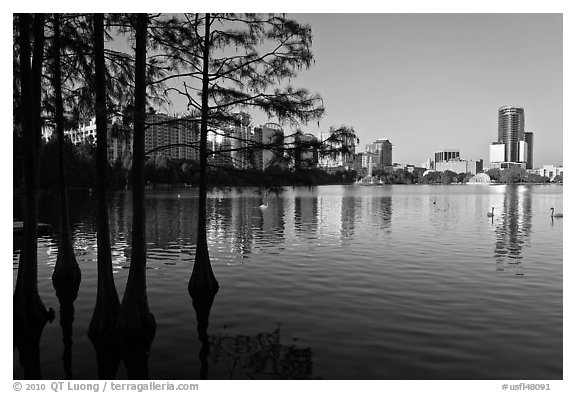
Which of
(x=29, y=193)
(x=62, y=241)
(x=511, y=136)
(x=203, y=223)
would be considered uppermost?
(x=511, y=136)

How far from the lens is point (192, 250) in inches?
969

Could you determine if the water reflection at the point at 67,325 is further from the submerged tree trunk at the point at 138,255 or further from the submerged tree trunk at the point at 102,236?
the submerged tree trunk at the point at 138,255

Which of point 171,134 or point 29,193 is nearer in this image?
point 29,193

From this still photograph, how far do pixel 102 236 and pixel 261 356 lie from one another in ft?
16.8

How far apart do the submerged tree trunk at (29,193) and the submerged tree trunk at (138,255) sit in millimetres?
2381

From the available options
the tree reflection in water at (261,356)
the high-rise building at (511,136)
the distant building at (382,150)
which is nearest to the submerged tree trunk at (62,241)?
the tree reflection in water at (261,356)

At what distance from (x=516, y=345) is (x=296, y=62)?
10556mm

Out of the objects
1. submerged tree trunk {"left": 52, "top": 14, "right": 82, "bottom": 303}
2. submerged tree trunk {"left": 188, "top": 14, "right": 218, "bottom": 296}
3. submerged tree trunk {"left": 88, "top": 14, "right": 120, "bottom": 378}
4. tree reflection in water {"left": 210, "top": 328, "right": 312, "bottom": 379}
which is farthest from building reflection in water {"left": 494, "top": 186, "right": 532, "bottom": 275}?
submerged tree trunk {"left": 52, "top": 14, "right": 82, "bottom": 303}

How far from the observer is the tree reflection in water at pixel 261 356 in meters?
8.89

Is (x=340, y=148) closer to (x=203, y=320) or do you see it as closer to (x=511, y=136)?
(x=203, y=320)

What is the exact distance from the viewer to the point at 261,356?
966 cm

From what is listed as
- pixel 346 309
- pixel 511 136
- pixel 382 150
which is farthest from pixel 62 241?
pixel 382 150

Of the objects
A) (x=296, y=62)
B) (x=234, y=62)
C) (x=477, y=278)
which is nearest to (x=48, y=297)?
(x=234, y=62)

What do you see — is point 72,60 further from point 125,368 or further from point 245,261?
point 245,261
